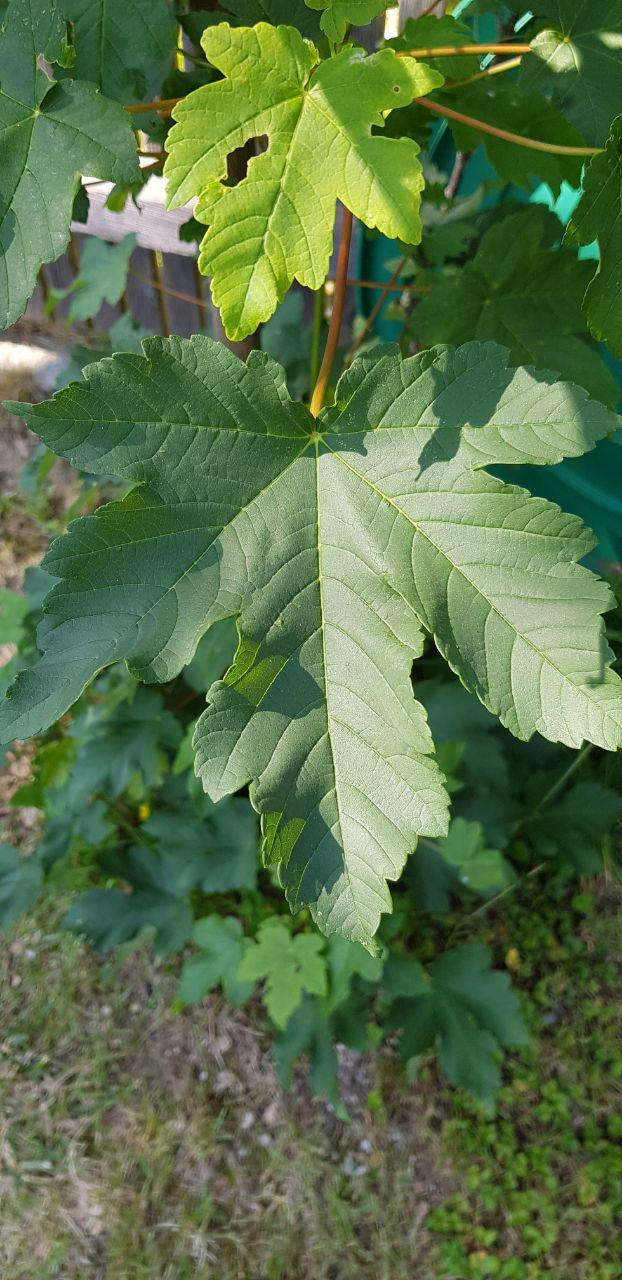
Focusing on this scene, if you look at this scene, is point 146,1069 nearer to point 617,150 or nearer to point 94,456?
point 94,456

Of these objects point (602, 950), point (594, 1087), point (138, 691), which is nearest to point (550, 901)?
point (602, 950)

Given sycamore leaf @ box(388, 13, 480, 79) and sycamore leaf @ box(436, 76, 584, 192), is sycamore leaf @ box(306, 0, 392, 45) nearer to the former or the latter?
sycamore leaf @ box(388, 13, 480, 79)

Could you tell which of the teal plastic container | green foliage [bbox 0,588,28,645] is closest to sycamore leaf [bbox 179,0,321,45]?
the teal plastic container

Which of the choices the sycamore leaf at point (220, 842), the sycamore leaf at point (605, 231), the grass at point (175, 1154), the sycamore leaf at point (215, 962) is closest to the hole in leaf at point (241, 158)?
the sycamore leaf at point (605, 231)

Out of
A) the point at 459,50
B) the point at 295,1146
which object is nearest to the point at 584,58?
A: the point at 459,50

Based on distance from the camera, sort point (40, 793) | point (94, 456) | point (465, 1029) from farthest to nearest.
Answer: point (40, 793), point (465, 1029), point (94, 456)

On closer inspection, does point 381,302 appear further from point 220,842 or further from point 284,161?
point 220,842
